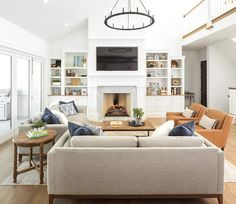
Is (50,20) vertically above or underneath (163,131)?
above

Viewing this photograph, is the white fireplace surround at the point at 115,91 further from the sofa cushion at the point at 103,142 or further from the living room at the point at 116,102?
the sofa cushion at the point at 103,142

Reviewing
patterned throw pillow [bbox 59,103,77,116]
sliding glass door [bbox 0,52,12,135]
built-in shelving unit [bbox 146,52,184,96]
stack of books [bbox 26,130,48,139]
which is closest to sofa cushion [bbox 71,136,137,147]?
stack of books [bbox 26,130,48,139]

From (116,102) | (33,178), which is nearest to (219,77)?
(116,102)

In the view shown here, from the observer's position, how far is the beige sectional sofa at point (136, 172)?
2.57 m

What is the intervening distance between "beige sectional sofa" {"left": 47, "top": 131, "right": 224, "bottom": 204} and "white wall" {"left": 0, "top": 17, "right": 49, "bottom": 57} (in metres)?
3.67

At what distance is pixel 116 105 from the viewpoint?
28.3 feet

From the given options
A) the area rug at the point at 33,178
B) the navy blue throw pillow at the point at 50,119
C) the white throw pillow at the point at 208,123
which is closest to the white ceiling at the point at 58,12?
the navy blue throw pillow at the point at 50,119

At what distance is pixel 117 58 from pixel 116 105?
5.50ft

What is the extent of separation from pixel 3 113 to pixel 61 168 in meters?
3.91

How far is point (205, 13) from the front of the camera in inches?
289

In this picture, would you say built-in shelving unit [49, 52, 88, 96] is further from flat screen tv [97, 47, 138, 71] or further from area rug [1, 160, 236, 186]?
area rug [1, 160, 236, 186]

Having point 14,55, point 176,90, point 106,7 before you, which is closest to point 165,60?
point 176,90

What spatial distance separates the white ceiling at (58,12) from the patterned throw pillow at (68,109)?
7.28ft

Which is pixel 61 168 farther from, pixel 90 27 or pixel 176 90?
pixel 176 90
